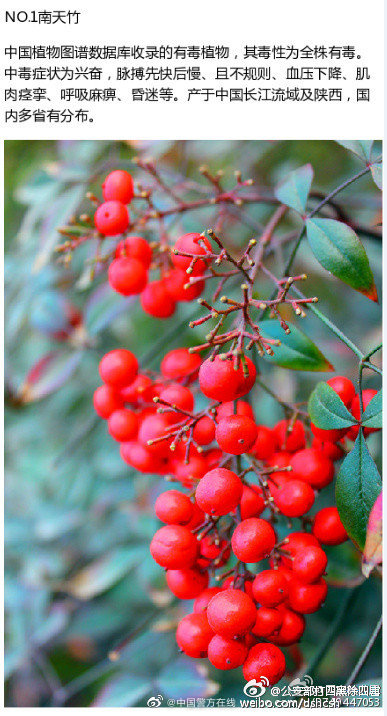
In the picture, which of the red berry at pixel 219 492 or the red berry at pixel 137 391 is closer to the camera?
the red berry at pixel 219 492

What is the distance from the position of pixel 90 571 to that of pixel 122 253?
638 millimetres

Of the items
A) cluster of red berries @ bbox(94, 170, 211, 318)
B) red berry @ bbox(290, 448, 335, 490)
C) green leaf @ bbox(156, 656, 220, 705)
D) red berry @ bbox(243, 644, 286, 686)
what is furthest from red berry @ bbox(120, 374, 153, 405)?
green leaf @ bbox(156, 656, 220, 705)

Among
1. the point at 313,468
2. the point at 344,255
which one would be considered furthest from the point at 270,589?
the point at 344,255

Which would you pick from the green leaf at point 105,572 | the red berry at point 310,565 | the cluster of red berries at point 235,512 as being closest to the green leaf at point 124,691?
the green leaf at point 105,572

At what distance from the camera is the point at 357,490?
2.07ft

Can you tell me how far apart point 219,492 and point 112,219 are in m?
0.40

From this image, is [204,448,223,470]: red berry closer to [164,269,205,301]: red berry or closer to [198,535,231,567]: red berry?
[198,535,231,567]: red berry

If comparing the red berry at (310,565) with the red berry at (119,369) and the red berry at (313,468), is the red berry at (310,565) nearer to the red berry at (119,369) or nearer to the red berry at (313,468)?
the red berry at (313,468)

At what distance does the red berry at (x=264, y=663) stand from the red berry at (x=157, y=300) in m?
0.45

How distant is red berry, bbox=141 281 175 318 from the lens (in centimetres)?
85

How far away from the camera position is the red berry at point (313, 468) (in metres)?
0.70
